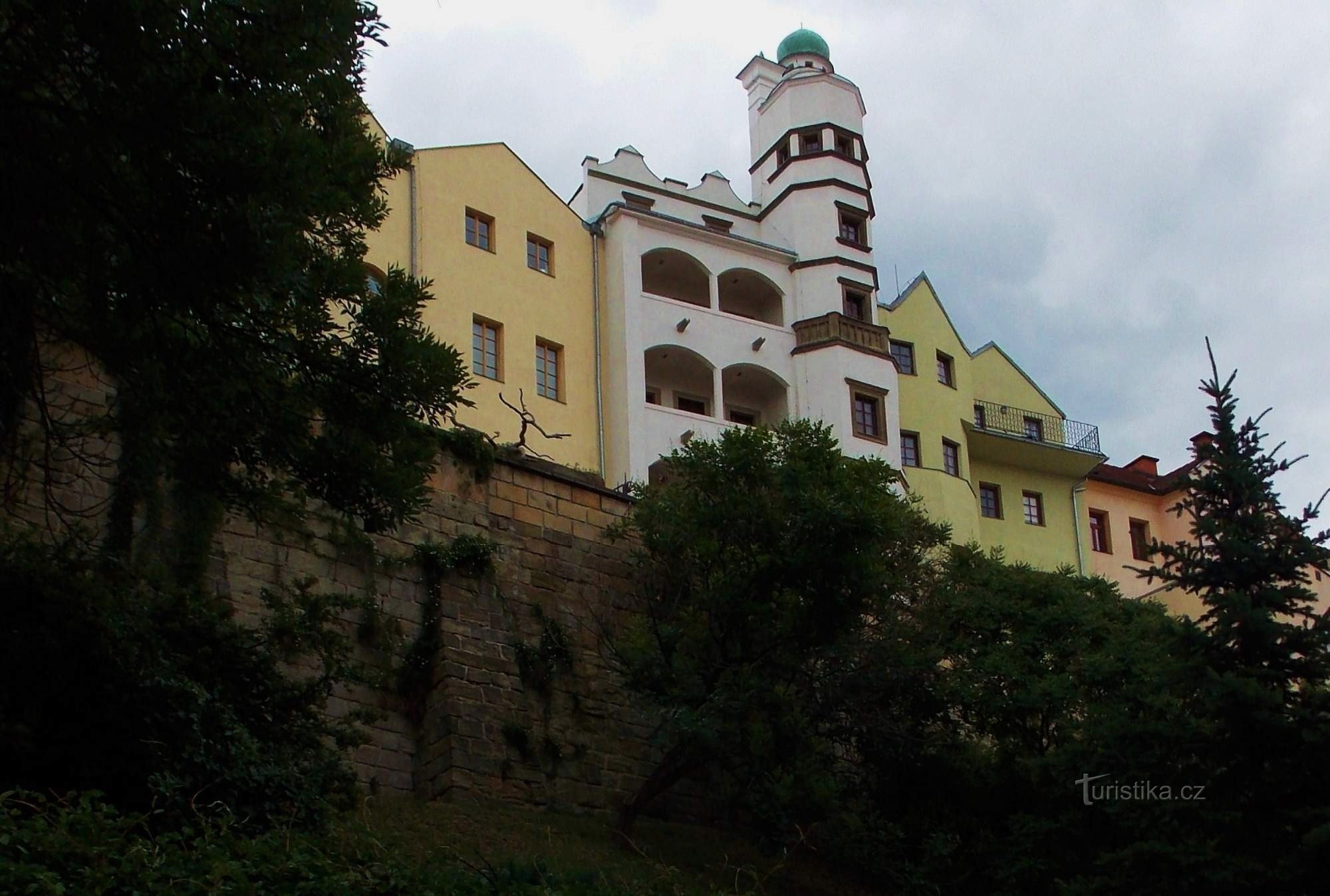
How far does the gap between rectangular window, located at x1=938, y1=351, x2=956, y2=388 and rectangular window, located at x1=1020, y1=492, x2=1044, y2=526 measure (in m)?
3.85

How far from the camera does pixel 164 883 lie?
31.6 feet

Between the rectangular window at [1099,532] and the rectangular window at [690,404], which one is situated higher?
the rectangular window at [690,404]

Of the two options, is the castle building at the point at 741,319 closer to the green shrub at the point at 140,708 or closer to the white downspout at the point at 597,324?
the white downspout at the point at 597,324

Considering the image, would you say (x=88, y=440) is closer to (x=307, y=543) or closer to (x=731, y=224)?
(x=307, y=543)

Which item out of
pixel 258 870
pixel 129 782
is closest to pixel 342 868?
pixel 258 870

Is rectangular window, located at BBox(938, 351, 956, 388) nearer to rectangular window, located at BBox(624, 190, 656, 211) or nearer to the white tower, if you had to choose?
the white tower

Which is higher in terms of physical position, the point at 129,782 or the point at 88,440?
the point at 88,440

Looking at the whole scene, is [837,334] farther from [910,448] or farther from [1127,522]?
[1127,522]

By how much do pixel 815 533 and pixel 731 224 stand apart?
2240 cm

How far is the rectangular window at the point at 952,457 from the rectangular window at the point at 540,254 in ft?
37.2

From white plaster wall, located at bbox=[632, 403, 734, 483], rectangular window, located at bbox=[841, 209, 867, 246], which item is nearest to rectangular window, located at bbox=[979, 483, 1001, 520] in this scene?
rectangular window, located at bbox=[841, 209, 867, 246]

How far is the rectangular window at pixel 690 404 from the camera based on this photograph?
123 ft

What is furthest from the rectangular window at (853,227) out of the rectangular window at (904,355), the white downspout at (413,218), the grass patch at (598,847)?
the grass patch at (598,847)

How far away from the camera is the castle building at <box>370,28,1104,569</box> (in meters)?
33.6
